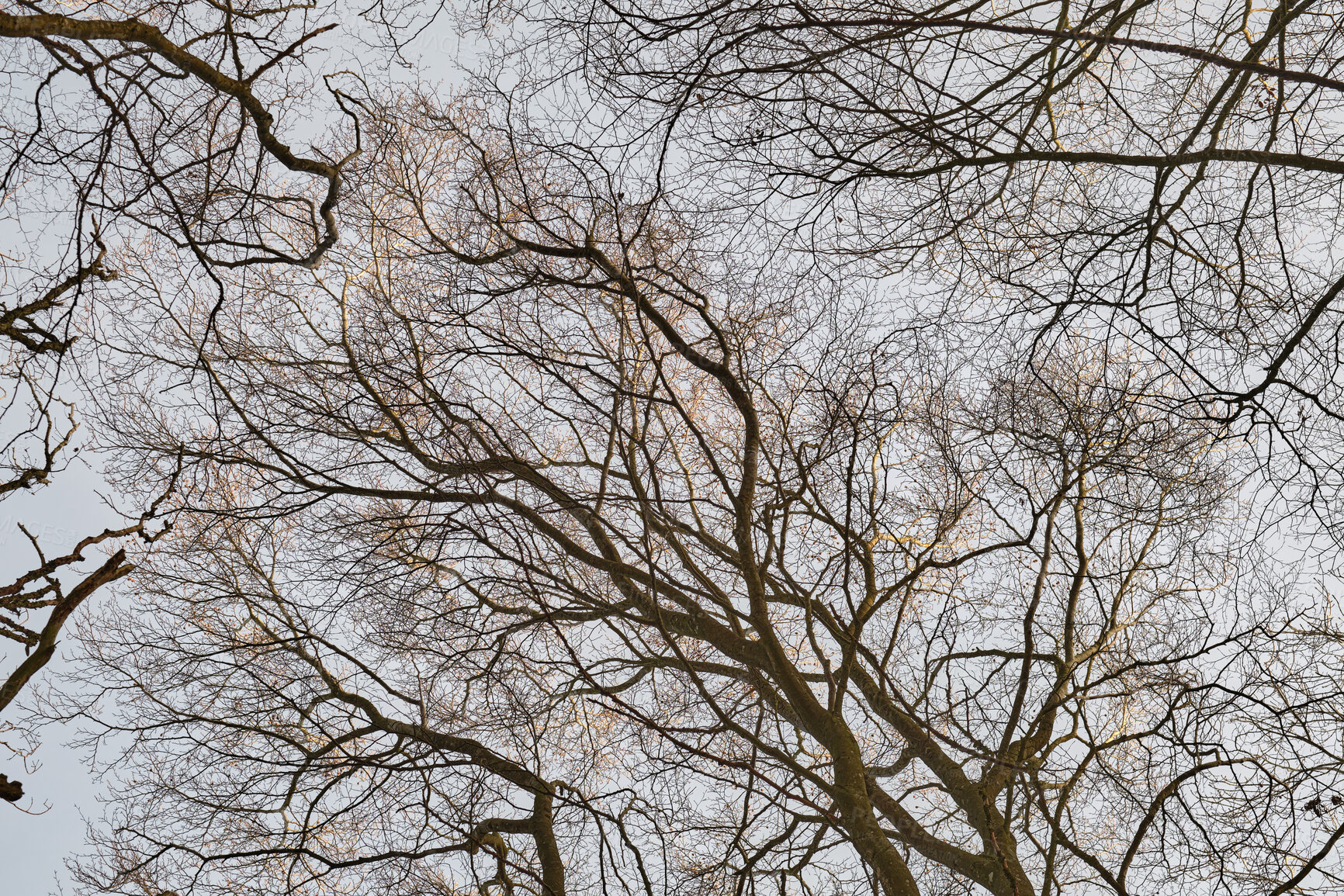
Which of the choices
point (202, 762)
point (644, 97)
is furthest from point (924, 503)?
point (202, 762)

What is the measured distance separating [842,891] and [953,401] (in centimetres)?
304

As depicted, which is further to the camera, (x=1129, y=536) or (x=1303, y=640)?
(x=1129, y=536)

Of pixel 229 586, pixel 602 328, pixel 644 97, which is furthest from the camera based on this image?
pixel 229 586

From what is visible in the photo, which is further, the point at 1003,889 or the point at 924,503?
the point at 924,503

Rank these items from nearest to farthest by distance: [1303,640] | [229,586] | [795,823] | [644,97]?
[644,97], [1303,640], [795,823], [229,586]

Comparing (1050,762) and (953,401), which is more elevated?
(953,401)

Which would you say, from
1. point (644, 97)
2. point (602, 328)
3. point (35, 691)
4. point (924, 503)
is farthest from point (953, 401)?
point (35, 691)

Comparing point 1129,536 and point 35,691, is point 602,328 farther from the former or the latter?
point 35,691

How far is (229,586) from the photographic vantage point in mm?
6879

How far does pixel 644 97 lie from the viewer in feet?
10.4

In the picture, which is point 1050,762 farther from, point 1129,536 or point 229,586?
point 229,586

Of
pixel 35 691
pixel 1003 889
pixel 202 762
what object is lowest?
pixel 1003 889

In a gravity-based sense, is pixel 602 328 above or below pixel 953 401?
above

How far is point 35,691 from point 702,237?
6164 millimetres
